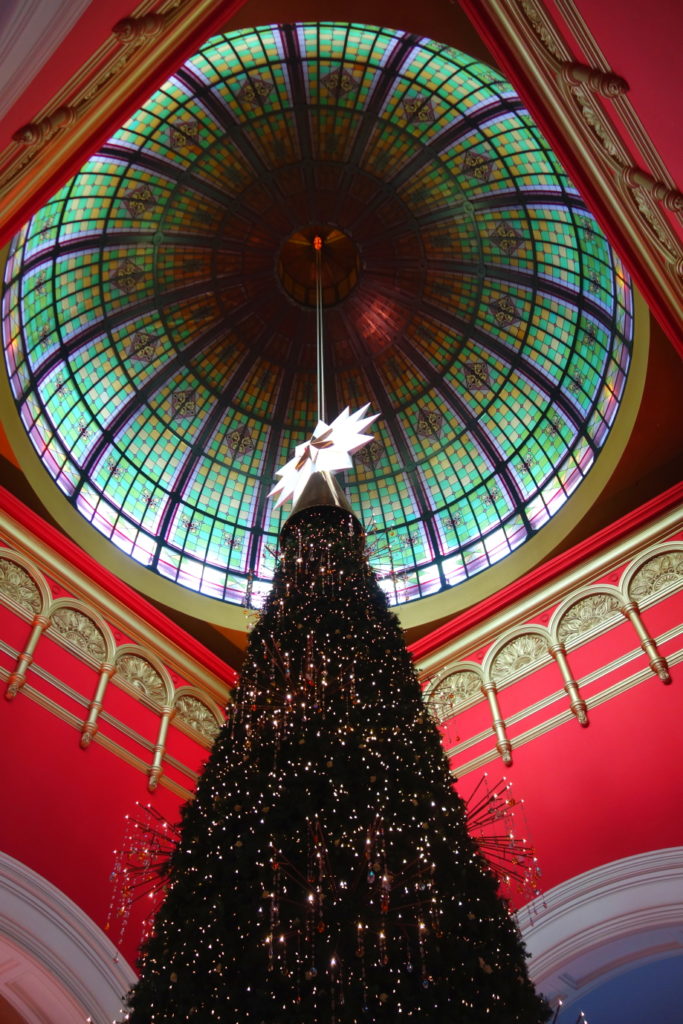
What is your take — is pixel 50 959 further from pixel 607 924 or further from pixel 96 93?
pixel 96 93

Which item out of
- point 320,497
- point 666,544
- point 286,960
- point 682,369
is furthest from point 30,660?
point 682,369

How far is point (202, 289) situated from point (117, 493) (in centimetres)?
505

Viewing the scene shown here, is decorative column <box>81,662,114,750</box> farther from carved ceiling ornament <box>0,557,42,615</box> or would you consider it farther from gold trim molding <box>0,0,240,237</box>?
gold trim molding <box>0,0,240,237</box>

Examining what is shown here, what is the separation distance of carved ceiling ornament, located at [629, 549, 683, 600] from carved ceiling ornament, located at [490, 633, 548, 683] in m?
1.78

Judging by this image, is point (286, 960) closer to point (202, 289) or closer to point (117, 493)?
point (117, 493)

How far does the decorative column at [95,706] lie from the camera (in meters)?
10.2

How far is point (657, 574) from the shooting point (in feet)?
37.3

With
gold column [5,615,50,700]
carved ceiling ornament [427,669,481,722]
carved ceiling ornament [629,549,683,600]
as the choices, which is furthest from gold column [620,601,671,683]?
gold column [5,615,50,700]

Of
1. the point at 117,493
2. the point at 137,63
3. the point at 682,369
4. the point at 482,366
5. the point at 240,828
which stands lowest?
the point at 240,828

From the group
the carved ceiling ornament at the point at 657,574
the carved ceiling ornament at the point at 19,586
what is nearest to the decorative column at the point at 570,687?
the carved ceiling ornament at the point at 657,574

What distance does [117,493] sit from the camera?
15117 mm

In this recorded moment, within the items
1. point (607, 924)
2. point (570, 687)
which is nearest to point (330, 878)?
point (607, 924)

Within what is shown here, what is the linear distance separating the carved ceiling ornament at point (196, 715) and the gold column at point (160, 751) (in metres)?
0.32

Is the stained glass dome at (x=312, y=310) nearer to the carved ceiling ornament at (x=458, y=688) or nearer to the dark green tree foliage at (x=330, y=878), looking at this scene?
the carved ceiling ornament at (x=458, y=688)
